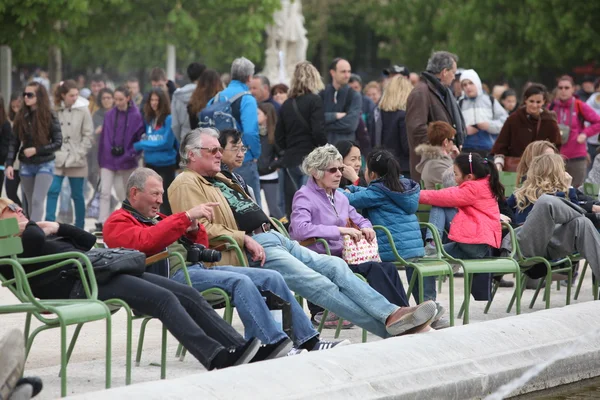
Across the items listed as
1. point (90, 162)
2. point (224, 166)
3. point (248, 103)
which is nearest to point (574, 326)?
point (224, 166)

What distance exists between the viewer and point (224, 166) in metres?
9.26

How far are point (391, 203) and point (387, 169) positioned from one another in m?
0.24

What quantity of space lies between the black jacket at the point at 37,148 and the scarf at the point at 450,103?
14.4 feet

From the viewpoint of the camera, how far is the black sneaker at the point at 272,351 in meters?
7.43

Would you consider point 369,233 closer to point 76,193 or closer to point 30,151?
point 30,151

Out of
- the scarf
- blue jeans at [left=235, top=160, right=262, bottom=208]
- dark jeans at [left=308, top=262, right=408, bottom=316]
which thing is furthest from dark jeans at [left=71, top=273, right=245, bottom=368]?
blue jeans at [left=235, top=160, right=262, bottom=208]

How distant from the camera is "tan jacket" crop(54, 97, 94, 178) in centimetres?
1599

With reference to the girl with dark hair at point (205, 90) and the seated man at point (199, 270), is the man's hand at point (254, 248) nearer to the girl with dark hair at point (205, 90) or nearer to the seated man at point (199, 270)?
the seated man at point (199, 270)

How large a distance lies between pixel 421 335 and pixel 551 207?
8.88ft

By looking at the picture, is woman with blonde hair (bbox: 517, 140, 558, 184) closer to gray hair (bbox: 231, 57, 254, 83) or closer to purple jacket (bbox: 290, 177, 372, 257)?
purple jacket (bbox: 290, 177, 372, 257)

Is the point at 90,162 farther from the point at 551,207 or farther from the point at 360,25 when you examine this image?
the point at 360,25

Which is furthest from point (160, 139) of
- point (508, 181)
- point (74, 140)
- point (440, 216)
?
point (440, 216)

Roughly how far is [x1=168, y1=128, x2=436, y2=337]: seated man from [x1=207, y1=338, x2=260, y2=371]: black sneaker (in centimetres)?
136

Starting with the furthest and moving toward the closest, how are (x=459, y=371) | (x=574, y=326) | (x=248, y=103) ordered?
(x=248, y=103), (x=574, y=326), (x=459, y=371)
